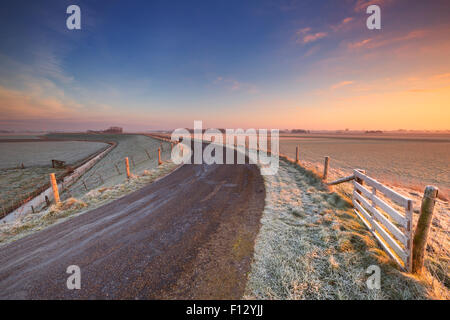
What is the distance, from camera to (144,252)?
4168 millimetres

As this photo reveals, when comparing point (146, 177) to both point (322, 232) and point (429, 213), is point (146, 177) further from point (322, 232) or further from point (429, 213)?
point (429, 213)

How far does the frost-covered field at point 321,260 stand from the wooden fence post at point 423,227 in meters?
0.30

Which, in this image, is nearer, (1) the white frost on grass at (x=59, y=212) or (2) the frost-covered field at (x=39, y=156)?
(1) the white frost on grass at (x=59, y=212)

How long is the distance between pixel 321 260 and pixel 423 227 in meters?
1.90

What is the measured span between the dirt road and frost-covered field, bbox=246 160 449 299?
43 centimetres

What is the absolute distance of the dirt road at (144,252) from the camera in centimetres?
317

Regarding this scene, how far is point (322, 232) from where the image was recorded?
4723mm

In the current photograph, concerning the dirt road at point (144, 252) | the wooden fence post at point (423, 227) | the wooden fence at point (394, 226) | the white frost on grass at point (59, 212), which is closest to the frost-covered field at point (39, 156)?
the white frost on grass at point (59, 212)

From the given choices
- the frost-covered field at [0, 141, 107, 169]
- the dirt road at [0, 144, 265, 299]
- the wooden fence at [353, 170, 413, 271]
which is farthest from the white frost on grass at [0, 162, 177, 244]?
the frost-covered field at [0, 141, 107, 169]

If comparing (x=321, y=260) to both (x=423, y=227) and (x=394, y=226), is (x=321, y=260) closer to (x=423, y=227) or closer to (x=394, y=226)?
(x=394, y=226)

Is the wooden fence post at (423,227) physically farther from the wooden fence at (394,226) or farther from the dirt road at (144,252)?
the dirt road at (144,252)

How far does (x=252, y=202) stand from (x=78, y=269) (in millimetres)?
5595

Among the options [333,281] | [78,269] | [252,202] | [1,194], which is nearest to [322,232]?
[333,281]

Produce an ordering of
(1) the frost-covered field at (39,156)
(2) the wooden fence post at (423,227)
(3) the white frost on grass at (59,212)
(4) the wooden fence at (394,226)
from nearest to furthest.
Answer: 1. (2) the wooden fence post at (423,227)
2. (4) the wooden fence at (394,226)
3. (3) the white frost on grass at (59,212)
4. (1) the frost-covered field at (39,156)
